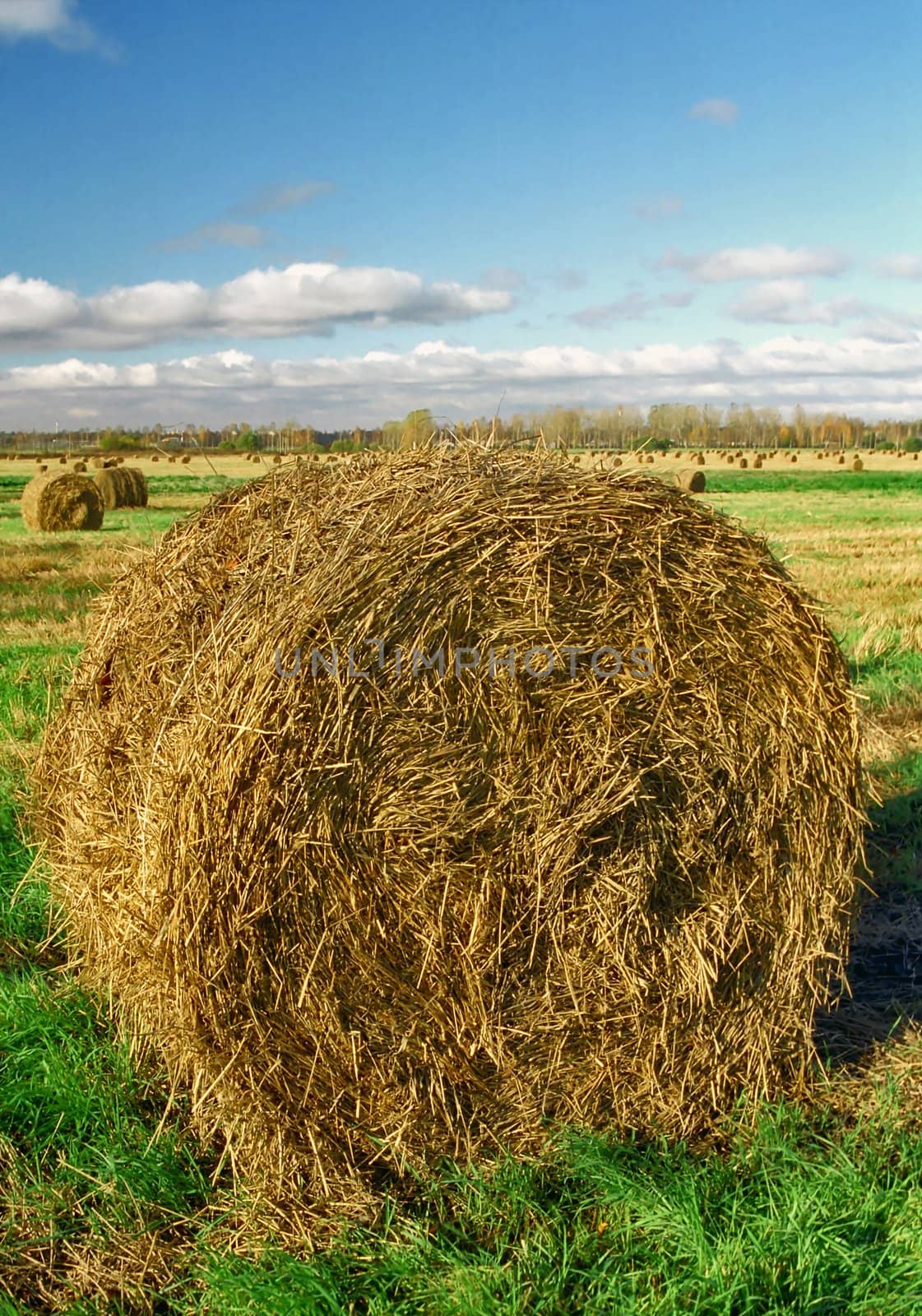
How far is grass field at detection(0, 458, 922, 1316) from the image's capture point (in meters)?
2.73

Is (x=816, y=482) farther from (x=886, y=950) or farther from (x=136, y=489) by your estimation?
(x=886, y=950)

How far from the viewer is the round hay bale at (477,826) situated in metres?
3.15

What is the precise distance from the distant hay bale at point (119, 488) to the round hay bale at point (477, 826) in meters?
25.6

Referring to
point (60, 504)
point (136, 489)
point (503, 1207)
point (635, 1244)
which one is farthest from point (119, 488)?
point (635, 1244)

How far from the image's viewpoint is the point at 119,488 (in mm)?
27859

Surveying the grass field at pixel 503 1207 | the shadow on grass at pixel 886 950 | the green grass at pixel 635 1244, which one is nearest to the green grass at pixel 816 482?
the shadow on grass at pixel 886 950

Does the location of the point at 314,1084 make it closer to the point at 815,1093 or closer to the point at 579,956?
the point at 579,956

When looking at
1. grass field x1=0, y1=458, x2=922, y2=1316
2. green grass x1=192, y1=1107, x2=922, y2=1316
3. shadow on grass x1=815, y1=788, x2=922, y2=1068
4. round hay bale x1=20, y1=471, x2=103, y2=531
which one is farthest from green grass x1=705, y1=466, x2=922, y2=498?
green grass x1=192, y1=1107, x2=922, y2=1316

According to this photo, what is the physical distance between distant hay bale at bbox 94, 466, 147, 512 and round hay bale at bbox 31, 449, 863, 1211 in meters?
25.6

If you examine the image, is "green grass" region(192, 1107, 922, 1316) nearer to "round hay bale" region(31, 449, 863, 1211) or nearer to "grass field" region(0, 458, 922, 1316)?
"grass field" region(0, 458, 922, 1316)

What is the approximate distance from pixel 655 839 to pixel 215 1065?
4.89ft

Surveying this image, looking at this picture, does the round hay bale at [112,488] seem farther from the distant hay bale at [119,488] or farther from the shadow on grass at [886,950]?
the shadow on grass at [886,950]

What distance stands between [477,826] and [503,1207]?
3.53ft

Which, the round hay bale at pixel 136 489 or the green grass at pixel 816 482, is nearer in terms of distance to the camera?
the round hay bale at pixel 136 489
